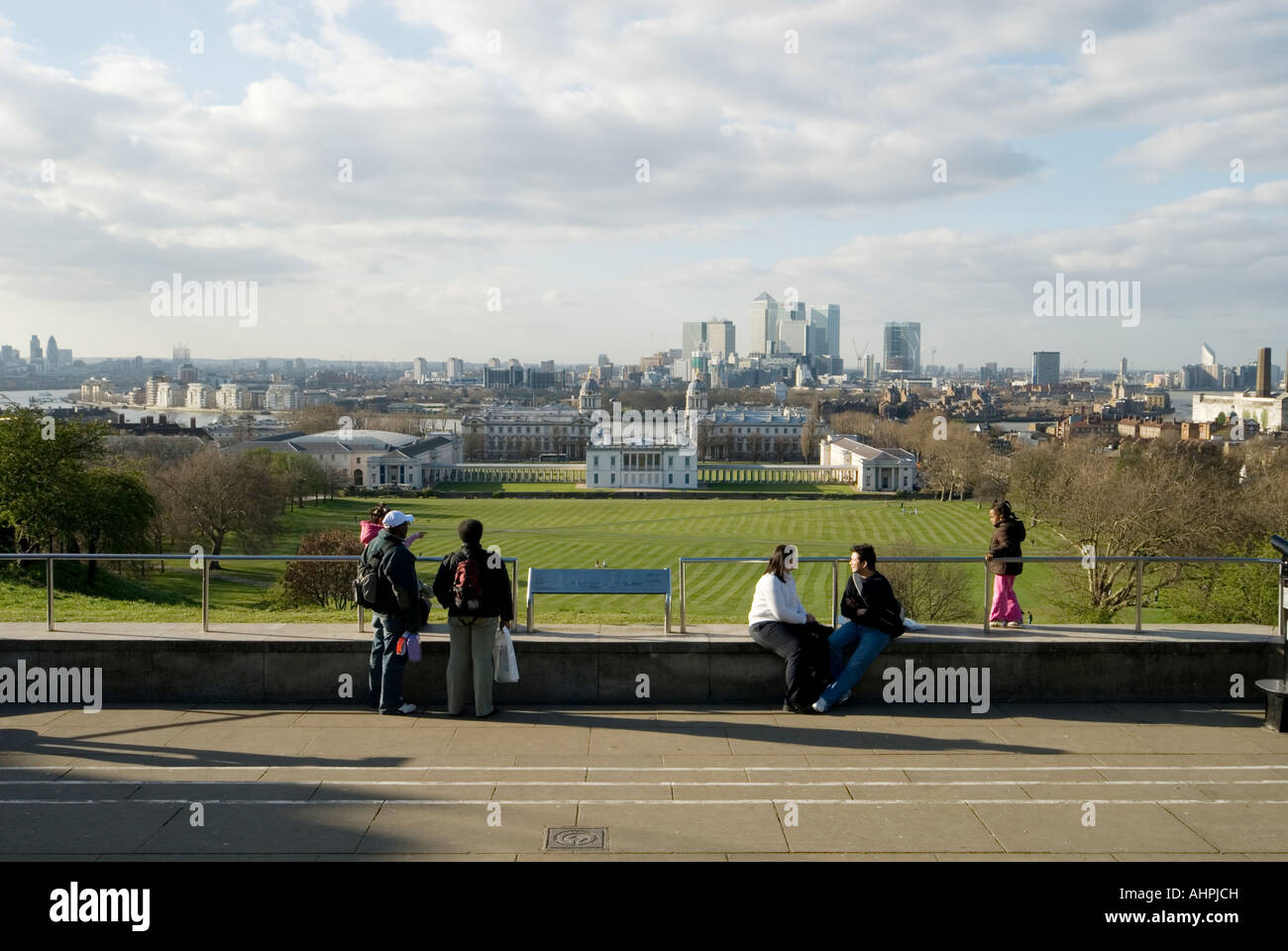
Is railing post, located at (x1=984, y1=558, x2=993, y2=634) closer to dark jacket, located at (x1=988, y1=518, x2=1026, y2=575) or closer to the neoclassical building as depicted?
dark jacket, located at (x1=988, y1=518, x2=1026, y2=575)

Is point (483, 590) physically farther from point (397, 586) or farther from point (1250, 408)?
point (1250, 408)

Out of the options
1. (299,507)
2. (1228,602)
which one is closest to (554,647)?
(1228,602)

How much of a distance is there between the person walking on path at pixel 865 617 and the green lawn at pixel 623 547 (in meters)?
2.10

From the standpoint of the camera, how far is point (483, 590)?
27.7 feet

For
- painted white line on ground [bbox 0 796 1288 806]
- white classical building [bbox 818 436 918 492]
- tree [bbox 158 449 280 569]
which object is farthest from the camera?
white classical building [bbox 818 436 918 492]

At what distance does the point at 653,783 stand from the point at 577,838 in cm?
105

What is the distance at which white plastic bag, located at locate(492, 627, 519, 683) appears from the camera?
854 centimetres

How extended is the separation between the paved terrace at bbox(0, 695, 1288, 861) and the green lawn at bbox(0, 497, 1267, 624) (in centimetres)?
228

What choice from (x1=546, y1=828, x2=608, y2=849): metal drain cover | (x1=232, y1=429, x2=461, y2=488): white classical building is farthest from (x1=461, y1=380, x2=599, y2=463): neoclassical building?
(x1=546, y1=828, x2=608, y2=849): metal drain cover

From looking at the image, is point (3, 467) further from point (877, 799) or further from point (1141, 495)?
point (1141, 495)

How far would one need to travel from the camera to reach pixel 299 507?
9156cm

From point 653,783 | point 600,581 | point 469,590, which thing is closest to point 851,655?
point 600,581

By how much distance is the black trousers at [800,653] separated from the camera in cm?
872
